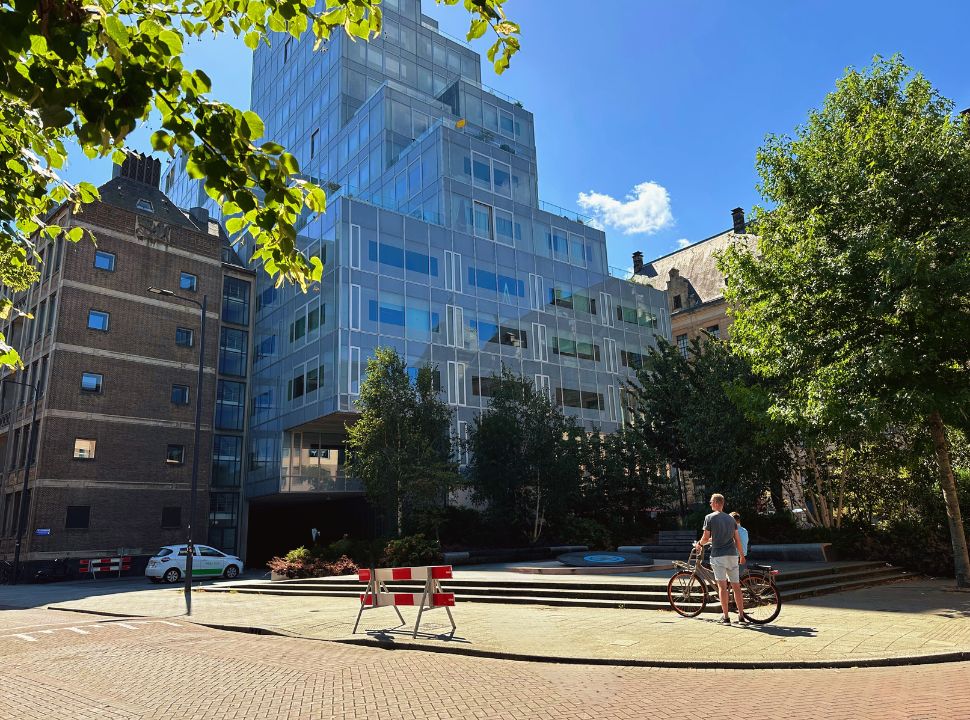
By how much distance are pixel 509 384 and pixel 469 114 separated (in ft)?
80.0

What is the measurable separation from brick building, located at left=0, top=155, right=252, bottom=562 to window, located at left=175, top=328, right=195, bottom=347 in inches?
2.4

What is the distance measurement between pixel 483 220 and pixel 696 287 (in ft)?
96.4

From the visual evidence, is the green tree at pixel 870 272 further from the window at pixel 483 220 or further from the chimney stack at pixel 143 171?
the chimney stack at pixel 143 171

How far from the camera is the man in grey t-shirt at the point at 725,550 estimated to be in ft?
34.2

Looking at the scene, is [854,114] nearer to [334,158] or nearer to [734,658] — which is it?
[734,658]

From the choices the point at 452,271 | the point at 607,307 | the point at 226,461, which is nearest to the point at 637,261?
the point at 607,307

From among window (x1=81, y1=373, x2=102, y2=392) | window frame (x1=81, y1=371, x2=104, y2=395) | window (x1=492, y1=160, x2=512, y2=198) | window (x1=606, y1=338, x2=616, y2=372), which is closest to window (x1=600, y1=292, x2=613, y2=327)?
window (x1=606, y1=338, x2=616, y2=372)

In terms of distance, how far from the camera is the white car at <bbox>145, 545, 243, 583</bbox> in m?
29.2

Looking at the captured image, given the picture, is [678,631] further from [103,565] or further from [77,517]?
[77,517]

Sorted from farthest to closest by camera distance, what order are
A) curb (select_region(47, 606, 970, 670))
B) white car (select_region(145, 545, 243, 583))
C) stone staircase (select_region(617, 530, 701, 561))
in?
white car (select_region(145, 545, 243, 583)) → stone staircase (select_region(617, 530, 701, 561)) → curb (select_region(47, 606, 970, 670))

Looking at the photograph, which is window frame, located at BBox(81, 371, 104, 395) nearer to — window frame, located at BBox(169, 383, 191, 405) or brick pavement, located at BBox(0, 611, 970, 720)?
window frame, located at BBox(169, 383, 191, 405)

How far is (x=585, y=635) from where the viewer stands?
10.1m

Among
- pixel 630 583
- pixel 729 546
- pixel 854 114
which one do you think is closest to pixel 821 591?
pixel 630 583

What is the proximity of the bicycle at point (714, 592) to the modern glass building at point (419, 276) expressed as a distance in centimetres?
2392
